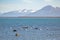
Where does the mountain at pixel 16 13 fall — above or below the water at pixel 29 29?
above

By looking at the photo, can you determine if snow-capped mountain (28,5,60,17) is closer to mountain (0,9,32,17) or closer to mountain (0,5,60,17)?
mountain (0,5,60,17)

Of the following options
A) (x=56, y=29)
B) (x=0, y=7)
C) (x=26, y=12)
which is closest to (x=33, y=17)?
(x=26, y=12)

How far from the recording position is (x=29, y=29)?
1335mm

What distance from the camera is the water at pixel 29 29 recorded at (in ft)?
4.34

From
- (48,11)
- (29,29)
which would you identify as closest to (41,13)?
(48,11)

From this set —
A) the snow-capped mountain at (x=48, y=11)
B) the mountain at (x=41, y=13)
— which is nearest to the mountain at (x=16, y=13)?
the mountain at (x=41, y=13)

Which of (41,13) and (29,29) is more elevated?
(41,13)

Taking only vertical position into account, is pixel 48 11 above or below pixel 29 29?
above

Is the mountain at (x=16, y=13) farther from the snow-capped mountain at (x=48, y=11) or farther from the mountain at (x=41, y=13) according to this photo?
the snow-capped mountain at (x=48, y=11)

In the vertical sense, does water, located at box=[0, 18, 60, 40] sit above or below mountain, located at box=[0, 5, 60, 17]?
below

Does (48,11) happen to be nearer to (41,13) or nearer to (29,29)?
(41,13)

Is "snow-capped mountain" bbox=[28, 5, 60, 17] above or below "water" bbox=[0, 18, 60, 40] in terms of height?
above

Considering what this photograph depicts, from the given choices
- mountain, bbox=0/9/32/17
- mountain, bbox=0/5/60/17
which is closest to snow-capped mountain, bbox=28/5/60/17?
mountain, bbox=0/5/60/17

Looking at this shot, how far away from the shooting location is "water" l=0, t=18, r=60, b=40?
52.1 inches
